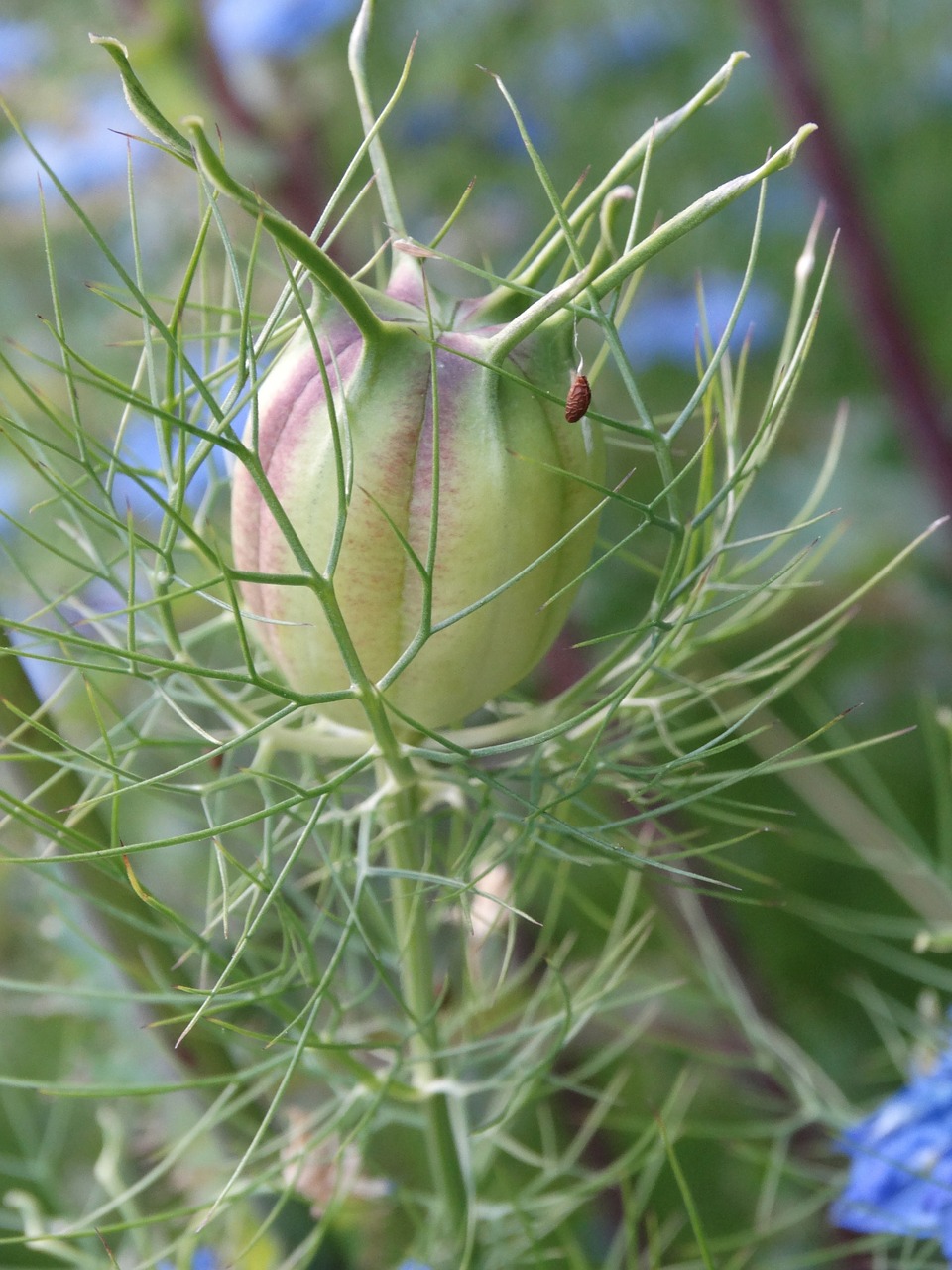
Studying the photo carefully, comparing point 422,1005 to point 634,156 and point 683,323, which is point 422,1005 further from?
point 683,323

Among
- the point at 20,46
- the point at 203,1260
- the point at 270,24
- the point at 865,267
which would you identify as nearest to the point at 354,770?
the point at 203,1260

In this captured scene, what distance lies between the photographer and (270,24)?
112 centimetres

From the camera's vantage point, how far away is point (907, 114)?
6.65 feet

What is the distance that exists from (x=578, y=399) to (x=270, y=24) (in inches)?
40.2

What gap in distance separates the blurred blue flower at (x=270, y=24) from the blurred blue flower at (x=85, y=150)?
0.11m

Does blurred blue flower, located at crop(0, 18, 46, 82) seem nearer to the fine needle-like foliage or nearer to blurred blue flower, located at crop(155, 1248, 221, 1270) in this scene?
the fine needle-like foliage

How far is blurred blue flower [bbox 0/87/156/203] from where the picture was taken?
1.08 m

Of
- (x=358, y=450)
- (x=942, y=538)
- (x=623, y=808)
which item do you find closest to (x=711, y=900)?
(x=623, y=808)

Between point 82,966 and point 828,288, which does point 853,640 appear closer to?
point 828,288

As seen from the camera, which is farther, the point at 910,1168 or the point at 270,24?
the point at 270,24

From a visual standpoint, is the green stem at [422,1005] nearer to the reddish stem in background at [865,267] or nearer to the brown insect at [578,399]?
the brown insect at [578,399]

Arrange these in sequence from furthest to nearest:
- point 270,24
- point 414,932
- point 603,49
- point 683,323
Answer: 1. point 603,49
2. point 683,323
3. point 270,24
4. point 414,932

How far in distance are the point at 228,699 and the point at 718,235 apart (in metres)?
1.61

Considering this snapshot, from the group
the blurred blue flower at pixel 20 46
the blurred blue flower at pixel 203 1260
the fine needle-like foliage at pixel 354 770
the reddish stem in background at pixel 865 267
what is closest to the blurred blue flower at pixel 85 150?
the blurred blue flower at pixel 20 46
